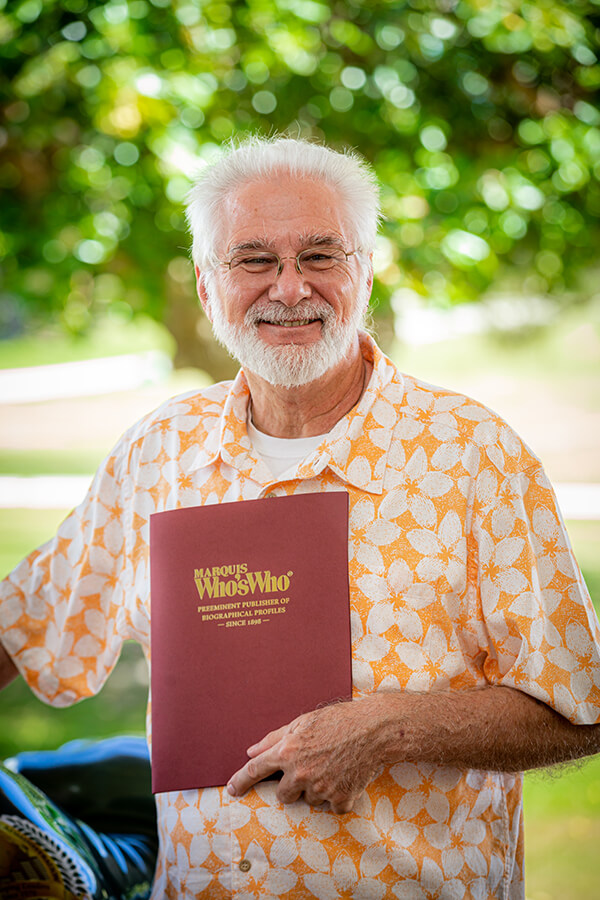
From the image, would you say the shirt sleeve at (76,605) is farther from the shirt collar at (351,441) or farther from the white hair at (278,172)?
the white hair at (278,172)

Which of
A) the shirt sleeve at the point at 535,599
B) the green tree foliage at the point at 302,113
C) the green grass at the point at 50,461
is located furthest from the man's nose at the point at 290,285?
the green grass at the point at 50,461

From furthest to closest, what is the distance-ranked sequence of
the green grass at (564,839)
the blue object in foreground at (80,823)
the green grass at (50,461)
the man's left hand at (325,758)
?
the green grass at (50,461) < the green grass at (564,839) < the blue object in foreground at (80,823) < the man's left hand at (325,758)

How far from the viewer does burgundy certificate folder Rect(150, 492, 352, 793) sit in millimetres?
1396

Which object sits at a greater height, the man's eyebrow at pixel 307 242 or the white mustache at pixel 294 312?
→ the man's eyebrow at pixel 307 242

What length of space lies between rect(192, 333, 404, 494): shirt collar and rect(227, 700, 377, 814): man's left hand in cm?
38

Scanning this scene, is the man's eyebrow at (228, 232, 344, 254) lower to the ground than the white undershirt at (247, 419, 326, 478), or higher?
higher

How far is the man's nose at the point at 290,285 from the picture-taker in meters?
1.51

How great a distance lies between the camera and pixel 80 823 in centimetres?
167

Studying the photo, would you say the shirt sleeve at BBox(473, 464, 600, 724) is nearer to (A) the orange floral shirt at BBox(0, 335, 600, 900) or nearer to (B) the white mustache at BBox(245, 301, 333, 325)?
(A) the orange floral shirt at BBox(0, 335, 600, 900)

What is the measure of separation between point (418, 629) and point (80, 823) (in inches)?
31.7

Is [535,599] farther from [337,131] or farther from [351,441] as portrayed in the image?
[337,131]

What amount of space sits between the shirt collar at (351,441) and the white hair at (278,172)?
0.82 feet

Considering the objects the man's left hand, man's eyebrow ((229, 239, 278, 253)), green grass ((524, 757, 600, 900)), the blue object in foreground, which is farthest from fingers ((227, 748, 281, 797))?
green grass ((524, 757, 600, 900))

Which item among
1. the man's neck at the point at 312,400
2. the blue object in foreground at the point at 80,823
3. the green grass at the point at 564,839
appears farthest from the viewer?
the green grass at the point at 564,839
